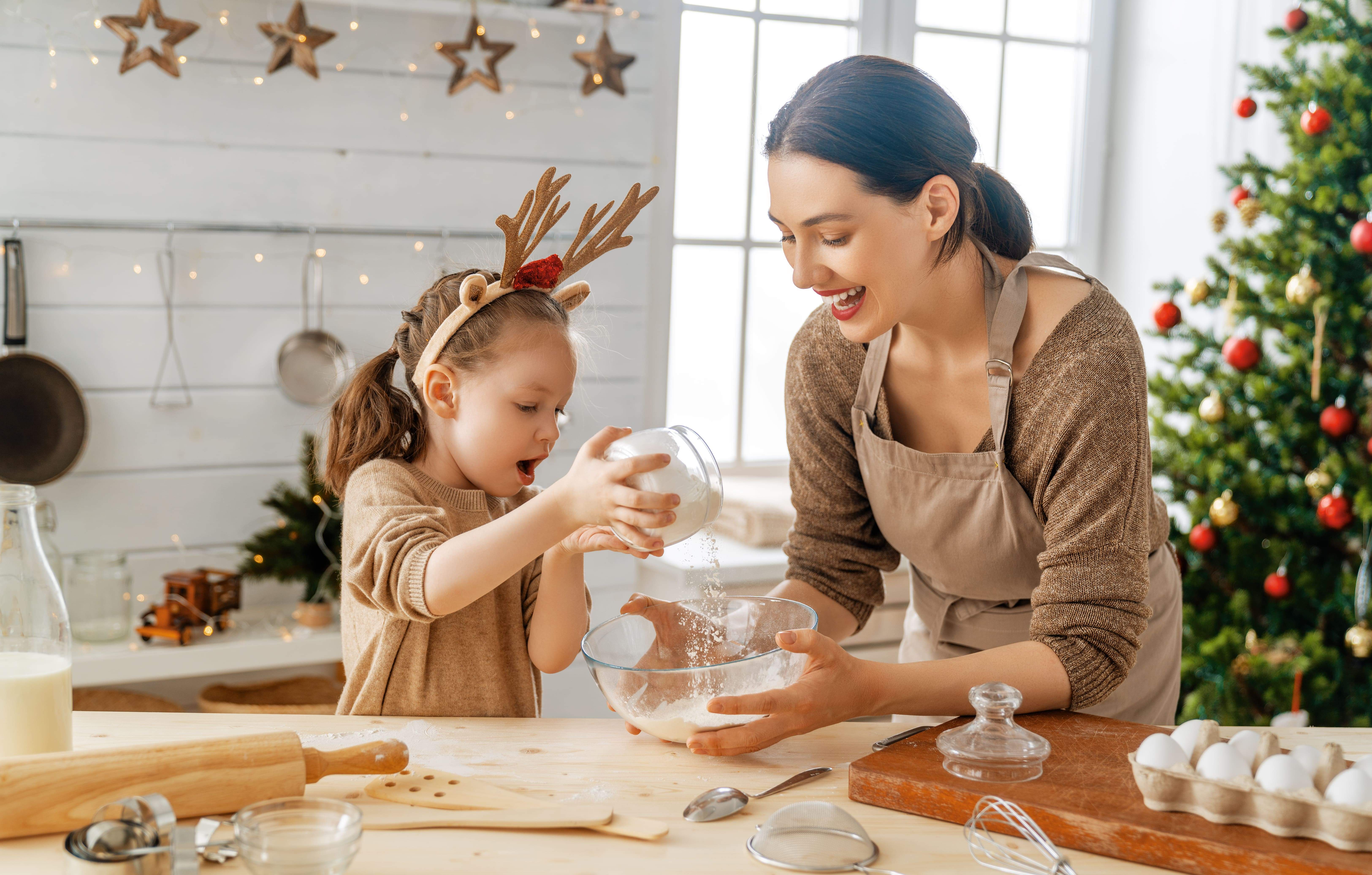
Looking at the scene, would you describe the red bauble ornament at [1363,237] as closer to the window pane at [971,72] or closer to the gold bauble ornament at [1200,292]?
the gold bauble ornament at [1200,292]

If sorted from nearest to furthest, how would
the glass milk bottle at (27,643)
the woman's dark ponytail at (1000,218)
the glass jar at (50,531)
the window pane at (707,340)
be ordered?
the glass milk bottle at (27,643), the woman's dark ponytail at (1000,218), the glass jar at (50,531), the window pane at (707,340)

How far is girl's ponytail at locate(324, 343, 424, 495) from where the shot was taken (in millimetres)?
1419

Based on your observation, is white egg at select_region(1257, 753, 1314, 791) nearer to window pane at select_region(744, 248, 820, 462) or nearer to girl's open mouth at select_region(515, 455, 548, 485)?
girl's open mouth at select_region(515, 455, 548, 485)

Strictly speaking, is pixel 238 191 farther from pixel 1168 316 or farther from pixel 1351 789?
pixel 1351 789

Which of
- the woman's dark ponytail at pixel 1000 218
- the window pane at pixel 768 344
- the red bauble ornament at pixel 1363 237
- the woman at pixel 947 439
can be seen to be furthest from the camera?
the window pane at pixel 768 344

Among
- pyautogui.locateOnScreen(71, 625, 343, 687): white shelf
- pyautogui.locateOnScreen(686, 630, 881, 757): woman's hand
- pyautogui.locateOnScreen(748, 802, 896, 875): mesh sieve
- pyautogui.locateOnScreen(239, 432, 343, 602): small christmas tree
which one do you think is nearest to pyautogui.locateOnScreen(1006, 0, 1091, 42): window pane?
pyautogui.locateOnScreen(239, 432, 343, 602): small christmas tree

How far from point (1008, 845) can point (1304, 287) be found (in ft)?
6.45

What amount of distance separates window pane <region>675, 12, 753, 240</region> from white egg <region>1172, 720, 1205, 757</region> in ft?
7.48

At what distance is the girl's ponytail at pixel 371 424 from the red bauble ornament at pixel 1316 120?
6.59 feet

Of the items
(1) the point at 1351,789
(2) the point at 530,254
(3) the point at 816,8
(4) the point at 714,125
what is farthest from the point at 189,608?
(3) the point at 816,8

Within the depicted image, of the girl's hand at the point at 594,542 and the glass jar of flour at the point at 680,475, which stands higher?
the glass jar of flour at the point at 680,475

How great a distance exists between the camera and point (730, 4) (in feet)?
10.0

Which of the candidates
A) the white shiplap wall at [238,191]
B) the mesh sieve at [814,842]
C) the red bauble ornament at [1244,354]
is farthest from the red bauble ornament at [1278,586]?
the mesh sieve at [814,842]

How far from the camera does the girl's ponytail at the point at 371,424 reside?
142 cm
